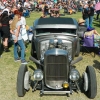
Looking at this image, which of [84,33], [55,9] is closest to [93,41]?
[84,33]

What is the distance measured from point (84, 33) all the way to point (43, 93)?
4.22m

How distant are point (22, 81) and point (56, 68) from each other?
0.88 m

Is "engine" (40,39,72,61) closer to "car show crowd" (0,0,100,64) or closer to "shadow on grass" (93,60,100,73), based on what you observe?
"car show crowd" (0,0,100,64)

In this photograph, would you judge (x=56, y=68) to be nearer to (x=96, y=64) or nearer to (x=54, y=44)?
(x=54, y=44)

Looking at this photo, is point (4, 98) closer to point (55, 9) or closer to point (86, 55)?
point (86, 55)

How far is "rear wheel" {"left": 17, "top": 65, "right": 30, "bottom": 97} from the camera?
5194 millimetres

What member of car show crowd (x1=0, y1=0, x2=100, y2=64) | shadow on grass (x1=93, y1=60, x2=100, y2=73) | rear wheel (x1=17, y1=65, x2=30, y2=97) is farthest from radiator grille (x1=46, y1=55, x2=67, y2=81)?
shadow on grass (x1=93, y1=60, x2=100, y2=73)

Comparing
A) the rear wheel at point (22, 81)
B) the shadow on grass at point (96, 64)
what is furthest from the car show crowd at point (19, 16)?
the shadow on grass at point (96, 64)

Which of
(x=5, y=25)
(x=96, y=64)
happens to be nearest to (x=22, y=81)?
(x=96, y=64)

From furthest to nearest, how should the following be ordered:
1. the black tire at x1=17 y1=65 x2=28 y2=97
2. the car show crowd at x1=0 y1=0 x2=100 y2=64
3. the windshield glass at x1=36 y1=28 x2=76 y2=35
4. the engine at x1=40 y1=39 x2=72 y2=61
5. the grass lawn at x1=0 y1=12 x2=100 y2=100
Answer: the car show crowd at x1=0 y1=0 x2=100 y2=64
the windshield glass at x1=36 y1=28 x2=76 y2=35
the engine at x1=40 y1=39 x2=72 y2=61
the grass lawn at x1=0 y1=12 x2=100 y2=100
the black tire at x1=17 y1=65 x2=28 y2=97

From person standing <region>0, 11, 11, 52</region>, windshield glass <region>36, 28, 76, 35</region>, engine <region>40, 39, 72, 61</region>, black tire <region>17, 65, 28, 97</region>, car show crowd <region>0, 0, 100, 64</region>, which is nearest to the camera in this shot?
black tire <region>17, 65, 28, 97</region>

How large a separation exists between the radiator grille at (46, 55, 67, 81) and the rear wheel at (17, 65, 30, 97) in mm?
557

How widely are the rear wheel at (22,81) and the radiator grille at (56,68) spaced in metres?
0.56

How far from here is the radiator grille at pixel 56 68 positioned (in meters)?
5.06
